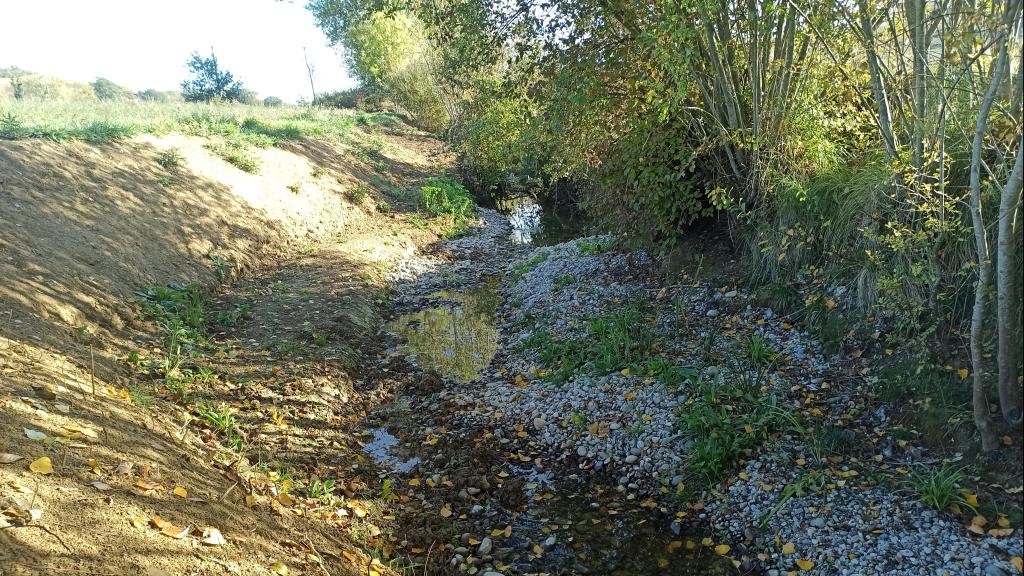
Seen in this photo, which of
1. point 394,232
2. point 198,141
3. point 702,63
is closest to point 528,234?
point 394,232

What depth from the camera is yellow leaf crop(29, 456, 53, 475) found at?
138 inches

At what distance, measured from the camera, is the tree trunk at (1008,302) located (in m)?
3.64

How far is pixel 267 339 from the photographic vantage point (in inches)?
316

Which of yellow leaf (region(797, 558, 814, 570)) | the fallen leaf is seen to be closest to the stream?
yellow leaf (region(797, 558, 814, 570))

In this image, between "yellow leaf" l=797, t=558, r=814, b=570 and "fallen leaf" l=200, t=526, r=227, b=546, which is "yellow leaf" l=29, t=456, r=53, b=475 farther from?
"yellow leaf" l=797, t=558, r=814, b=570

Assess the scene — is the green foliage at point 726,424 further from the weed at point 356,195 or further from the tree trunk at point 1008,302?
the weed at point 356,195

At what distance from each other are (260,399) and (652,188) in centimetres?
577

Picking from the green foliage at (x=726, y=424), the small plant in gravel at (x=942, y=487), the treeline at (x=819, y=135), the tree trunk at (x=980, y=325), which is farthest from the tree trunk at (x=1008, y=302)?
the green foliage at (x=726, y=424)

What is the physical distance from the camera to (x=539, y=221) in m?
19.9

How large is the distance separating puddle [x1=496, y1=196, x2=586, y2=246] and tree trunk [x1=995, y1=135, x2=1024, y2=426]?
1237 centimetres

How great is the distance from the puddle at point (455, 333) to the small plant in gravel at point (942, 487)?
16.8ft

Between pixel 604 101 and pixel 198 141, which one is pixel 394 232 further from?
pixel 604 101

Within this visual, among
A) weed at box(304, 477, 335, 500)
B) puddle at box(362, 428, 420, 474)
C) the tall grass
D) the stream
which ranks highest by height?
the tall grass

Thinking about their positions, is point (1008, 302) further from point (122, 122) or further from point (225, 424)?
point (122, 122)
